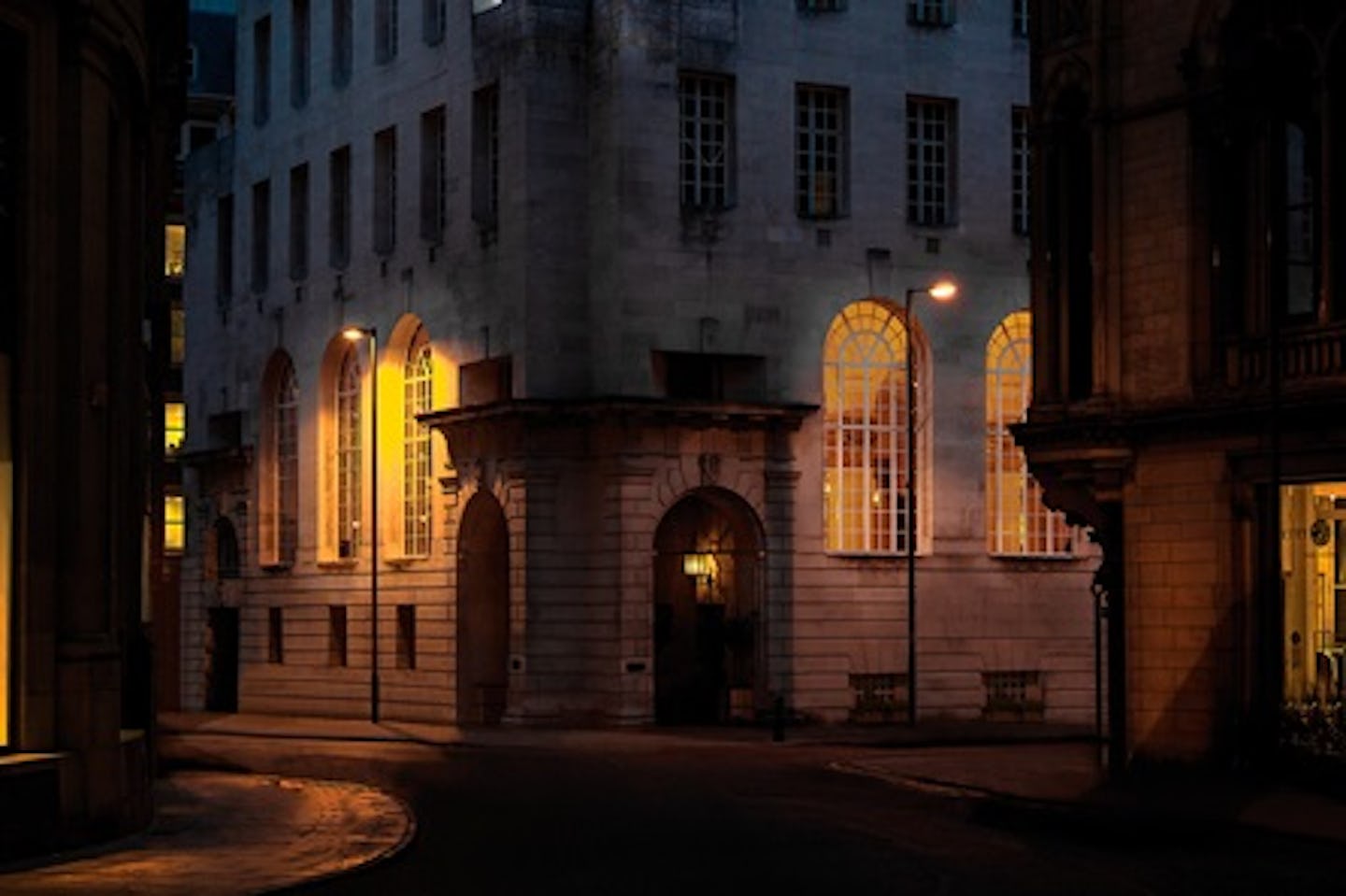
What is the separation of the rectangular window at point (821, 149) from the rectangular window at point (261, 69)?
1980 cm

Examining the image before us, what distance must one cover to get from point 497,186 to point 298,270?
12.6 m

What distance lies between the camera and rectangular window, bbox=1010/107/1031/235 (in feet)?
194

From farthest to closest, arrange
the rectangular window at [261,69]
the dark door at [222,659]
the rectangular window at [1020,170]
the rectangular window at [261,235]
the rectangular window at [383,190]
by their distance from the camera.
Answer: the dark door at [222,659] < the rectangular window at [261,69] < the rectangular window at [261,235] < the rectangular window at [383,190] < the rectangular window at [1020,170]

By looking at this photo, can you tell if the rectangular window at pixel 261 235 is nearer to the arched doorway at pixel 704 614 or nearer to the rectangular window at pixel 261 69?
the rectangular window at pixel 261 69

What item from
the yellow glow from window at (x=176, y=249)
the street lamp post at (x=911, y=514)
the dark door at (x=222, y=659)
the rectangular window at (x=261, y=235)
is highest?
the yellow glow from window at (x=176, y=249)

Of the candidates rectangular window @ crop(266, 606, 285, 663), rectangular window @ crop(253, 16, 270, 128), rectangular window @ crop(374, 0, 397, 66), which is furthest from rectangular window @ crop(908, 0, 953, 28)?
rectangular window @ crop(266, 606, 285, 663)

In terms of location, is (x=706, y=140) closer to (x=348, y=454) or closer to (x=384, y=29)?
(x=384, y=29)

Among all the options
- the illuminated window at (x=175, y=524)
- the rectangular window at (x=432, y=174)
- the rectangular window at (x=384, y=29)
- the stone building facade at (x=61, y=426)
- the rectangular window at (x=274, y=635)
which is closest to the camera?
the stone building facade at (x=61, y=426)

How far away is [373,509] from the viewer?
2309 inches

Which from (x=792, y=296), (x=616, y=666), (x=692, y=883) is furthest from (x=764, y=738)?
(x=692, y=883)

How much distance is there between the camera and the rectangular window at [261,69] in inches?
2781

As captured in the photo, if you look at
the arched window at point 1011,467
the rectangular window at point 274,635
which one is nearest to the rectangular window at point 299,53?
the rectangular window at point 274,635

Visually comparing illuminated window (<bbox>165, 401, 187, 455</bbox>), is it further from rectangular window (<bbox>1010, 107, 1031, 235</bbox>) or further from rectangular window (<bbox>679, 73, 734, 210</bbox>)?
rectangular window (<bbox>1010, 107, 1031, 235</bbox>)

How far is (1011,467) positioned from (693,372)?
27.5 feet
